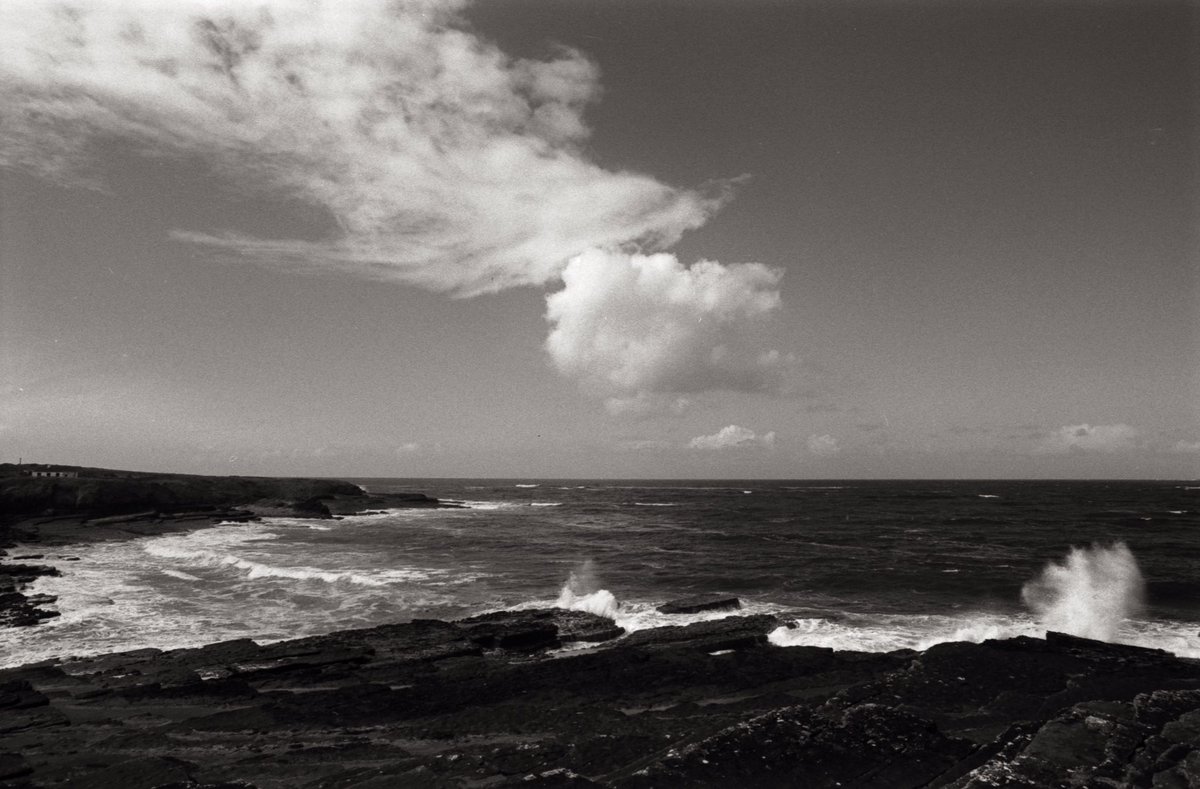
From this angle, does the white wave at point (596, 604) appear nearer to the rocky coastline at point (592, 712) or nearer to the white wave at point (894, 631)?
the rocky coastline at point (592, 712)

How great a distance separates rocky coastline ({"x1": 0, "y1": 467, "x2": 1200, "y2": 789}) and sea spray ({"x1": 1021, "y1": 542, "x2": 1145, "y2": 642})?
22.5ft

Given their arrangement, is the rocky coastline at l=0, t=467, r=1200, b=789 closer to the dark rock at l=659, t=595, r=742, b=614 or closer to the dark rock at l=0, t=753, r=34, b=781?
the dark rock at l=0, t=753, r=34, b=781

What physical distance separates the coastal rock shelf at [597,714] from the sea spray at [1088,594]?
6851 mm

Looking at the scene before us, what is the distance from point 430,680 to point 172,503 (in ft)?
242

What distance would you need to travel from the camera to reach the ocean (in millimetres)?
21125

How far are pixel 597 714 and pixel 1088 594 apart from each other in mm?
27902

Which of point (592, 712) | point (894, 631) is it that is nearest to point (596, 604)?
point (894, 631)

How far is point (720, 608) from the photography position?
76.7ft

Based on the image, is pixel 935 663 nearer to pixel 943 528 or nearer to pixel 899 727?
pixel 899 727

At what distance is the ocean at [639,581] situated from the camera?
21.1 metres

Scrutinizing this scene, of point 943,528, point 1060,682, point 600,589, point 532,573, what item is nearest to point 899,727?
point 1060,682

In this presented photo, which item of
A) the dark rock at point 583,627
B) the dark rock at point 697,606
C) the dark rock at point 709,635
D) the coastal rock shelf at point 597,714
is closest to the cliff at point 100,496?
the coastal rock shelf at point 597,714

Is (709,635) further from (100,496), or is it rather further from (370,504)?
(370,504)

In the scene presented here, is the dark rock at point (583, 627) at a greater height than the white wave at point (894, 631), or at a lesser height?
greater
